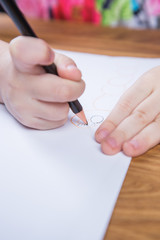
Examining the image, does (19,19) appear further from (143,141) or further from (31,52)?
(143,141)

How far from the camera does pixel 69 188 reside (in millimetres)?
267

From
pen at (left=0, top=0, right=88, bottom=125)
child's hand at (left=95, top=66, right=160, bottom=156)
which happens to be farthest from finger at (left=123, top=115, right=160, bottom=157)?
pen at (left=0, top=0, right=88, bottom=125)

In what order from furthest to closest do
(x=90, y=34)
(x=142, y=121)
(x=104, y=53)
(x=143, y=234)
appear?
1. (x=90, y=34)
2. (x=104, y=53)
3. (x=142, y=121)
4. (x=143, y=234)

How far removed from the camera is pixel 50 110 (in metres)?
0.33

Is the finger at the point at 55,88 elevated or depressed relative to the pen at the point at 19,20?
depressed

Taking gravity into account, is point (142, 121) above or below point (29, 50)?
below

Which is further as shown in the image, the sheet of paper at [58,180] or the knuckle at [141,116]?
the knuckle at [141,116]

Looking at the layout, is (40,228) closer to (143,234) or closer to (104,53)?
(143,234)

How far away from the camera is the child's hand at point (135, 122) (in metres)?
0.31

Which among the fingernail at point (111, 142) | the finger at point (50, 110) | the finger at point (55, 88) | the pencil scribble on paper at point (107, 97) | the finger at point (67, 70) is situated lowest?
the pencil scribble on paper at point (107, 97)

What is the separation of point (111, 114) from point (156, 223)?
0.15 metres

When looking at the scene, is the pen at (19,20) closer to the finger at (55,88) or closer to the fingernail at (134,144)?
the finger at (55,88)

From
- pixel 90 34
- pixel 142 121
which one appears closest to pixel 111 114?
pixel 142 121

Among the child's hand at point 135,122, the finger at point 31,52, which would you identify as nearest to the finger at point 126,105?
the child's hand at point 135,122
